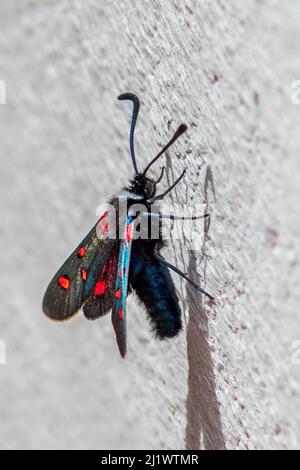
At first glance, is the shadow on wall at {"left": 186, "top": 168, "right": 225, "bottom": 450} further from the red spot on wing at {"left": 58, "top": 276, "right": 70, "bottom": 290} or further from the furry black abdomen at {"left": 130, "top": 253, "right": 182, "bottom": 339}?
the red spot on wing at {"left": 58, "top": 276, "right": 70, "bottom": 290}

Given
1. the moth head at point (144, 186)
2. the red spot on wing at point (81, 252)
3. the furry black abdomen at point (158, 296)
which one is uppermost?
the moth head at point (144, 186)

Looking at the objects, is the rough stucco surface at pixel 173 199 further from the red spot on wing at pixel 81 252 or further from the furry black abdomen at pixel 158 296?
the red spot on wing at pixel 81 252

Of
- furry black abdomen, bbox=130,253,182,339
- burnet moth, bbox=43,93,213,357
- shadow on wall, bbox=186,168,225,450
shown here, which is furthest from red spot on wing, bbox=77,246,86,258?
shadow on wall, bbox=186,168,225,450

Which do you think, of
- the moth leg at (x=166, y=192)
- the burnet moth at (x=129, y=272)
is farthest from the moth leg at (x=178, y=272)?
the moth leg at (x=166, y=192)

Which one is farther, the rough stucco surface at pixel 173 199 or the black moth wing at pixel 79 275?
the black moth wing at pixel 79 275

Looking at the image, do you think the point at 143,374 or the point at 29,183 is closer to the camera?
the point at 143,374

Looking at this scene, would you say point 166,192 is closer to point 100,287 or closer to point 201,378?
point 100,287

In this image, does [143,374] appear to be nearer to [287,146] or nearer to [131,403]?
[131,403]
